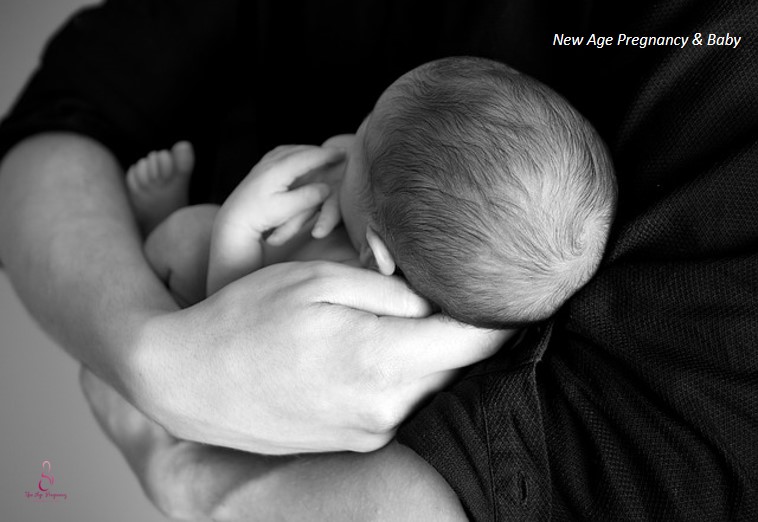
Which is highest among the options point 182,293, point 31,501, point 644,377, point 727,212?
point 727,212

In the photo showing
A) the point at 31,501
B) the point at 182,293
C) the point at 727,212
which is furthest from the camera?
the point at 31,501

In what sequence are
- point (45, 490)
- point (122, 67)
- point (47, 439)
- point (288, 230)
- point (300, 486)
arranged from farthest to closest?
point (47, 439) < point (45, 490) < point (122, 67) < point (288, 230) < point (300, 486)

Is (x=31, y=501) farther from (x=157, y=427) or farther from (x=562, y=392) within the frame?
(x=562, y=392)

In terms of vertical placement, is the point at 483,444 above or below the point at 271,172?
below

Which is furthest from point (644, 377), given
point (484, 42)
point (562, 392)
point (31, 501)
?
point (31, 501)

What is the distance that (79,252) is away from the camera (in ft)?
3.10

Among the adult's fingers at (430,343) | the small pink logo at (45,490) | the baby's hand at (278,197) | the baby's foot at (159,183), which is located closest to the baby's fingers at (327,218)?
the baby's hand at (278,197)

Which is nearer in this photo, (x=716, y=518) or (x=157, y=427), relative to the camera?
(x=716, y=518)

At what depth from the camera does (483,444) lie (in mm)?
715

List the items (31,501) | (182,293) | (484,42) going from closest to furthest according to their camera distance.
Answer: (484,42), (182,293), (31,501)

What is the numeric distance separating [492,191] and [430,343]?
0.53 ft

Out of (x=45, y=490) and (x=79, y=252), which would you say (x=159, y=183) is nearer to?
(x=79, y=252)

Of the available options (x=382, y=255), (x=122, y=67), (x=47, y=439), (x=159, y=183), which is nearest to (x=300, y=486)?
(x=382, y=255)

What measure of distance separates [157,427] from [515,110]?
0.58 m
